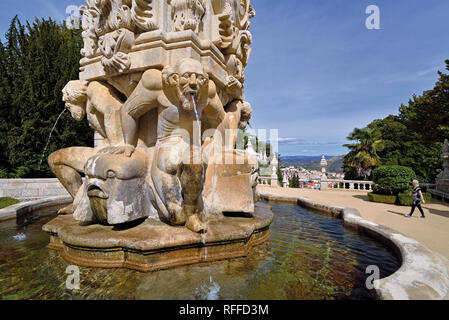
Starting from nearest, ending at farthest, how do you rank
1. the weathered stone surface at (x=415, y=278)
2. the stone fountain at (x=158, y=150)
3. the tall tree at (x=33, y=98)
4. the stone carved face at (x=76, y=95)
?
the weathered stone surface at (x=415, y=278) < the stone fountain at (x=158, y=150) < the stone carved face at (x=76, y=95) < the tall tree at (x=33, y=98)

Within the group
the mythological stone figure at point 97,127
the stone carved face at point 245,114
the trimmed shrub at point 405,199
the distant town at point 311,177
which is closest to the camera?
the mythological stone figure at point 97,127

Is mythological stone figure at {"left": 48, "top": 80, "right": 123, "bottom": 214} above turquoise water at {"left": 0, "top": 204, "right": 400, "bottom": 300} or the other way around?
above

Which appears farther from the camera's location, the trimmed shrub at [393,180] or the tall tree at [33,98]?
the tall tree at [33,98]

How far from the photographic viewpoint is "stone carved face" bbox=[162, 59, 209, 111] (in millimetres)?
3150

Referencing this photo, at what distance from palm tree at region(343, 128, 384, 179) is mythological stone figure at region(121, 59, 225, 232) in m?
23.6

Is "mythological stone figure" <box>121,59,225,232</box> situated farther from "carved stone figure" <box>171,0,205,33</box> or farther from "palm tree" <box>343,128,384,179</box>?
"palm tree" <box>343,128,384,179</box>

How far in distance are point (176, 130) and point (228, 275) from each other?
2.10m

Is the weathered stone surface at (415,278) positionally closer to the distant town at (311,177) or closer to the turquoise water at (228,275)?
the turquoise water at (228,275)

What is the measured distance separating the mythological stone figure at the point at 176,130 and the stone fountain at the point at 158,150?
14mm

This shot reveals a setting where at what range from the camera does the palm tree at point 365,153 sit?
23036 millimetres

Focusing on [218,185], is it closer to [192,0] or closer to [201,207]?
[201,207]

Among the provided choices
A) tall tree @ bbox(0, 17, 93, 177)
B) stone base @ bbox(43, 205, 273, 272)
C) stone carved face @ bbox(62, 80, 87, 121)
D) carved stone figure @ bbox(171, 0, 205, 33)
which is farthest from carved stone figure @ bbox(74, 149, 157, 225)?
tall tree @ bbox(0, 17, 93, 177)

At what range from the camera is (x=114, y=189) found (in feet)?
10.1

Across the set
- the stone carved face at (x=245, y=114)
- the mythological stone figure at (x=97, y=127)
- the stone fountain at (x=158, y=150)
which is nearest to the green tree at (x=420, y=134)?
the stone carved face at (x=245, y=114)
